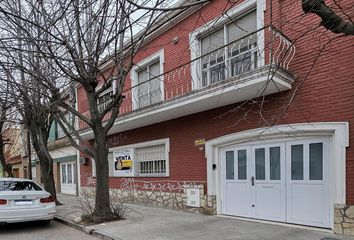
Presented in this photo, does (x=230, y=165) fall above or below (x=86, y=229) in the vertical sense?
above

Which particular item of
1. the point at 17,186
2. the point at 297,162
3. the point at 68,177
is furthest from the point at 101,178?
the point at 68,177

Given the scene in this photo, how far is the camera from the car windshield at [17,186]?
10297 millimetres

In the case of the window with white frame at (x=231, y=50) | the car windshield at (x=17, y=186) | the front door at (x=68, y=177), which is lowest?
the front door at (x=68, y=177)

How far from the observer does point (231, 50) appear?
404 inches

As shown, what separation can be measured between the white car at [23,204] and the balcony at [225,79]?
404 centimetres

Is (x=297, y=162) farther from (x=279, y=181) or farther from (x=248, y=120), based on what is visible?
(x=248, y=120)

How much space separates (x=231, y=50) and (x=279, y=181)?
3890mm

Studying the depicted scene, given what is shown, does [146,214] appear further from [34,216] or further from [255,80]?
[255,80]

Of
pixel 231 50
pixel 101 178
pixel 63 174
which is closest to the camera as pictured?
pixel 231 50

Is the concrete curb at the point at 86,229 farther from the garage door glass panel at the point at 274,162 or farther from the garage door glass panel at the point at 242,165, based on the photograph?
the garage door glass panel at the point at 274,162

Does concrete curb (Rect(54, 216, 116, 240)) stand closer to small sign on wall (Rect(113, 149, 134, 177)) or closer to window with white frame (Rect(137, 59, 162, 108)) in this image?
small sign on wall (Rect(113, 149, 134, 177))

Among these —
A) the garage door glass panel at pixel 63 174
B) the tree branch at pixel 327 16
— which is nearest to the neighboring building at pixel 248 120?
the tree branch at pixel 327 16

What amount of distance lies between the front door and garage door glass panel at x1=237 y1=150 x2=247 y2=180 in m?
13.0

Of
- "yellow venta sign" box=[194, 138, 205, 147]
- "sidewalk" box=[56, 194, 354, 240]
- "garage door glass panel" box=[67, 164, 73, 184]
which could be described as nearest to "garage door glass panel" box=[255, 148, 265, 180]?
"sidewalk" box=[56, 194, 354, 240]
